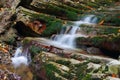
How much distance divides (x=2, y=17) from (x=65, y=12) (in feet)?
18.1

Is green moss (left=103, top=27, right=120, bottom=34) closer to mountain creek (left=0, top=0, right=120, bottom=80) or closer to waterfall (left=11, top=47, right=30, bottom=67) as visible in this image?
mountain creek (left=0, top=0, right=120, bottom=80)

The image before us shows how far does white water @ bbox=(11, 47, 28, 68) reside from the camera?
692 inches

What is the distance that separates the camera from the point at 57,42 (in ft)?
65.1

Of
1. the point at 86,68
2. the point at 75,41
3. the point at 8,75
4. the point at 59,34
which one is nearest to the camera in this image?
the point at 86,68

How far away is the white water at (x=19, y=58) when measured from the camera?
17578 millimetres

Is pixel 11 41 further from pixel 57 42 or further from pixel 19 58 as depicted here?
pixel 57 42

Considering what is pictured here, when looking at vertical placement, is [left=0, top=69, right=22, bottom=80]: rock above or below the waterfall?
above

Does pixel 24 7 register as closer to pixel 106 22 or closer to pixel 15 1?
pixel 15 1

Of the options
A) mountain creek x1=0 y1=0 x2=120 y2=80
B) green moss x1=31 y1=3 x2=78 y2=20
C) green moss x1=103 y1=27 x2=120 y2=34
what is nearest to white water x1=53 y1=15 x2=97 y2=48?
mountain creek x1=0 y1=0 x2=120 y2=80

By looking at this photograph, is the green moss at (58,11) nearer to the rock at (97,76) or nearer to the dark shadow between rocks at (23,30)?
the dark shadow between rocks at (23,30)

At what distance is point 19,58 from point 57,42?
2970mm

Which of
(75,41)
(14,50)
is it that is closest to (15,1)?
(14,50)

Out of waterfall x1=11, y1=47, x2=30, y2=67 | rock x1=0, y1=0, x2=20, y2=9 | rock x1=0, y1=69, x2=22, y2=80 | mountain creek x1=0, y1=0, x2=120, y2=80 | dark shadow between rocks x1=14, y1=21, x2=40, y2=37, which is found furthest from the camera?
rock x1=0, y1=0, x2=20, y2=9

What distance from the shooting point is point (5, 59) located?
17391 mm
